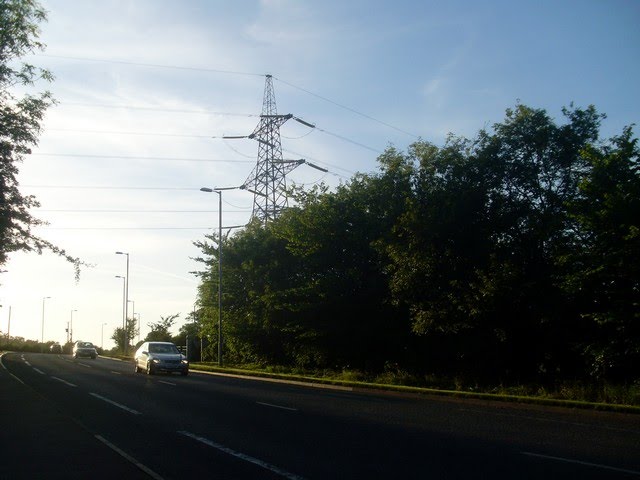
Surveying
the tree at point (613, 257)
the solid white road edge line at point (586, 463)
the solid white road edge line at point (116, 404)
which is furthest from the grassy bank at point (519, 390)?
the solid white road edge line at point (116, 404)

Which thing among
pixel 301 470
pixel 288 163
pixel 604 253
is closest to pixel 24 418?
pixel 301 470

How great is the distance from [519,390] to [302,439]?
516 inches

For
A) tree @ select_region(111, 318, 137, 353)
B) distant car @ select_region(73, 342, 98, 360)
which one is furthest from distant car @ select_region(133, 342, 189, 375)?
tree @ select_region(111, 318, 137, 353)

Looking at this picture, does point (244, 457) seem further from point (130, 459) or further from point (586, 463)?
point (586, 463)

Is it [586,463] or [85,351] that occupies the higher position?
[85,351]

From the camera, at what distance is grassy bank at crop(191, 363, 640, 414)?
19.1 m

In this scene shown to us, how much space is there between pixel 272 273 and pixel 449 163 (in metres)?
14.6

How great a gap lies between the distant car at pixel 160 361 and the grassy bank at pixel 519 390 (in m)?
4.89

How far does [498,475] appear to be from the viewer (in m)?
9.12

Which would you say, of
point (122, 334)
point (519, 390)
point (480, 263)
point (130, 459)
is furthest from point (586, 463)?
point (122, 334)

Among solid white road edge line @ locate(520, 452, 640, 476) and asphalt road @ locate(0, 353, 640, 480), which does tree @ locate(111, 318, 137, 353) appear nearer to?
asphalt road @ locate(0, 353, 640, 480)

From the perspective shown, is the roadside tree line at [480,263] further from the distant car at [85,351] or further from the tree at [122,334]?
the tree at [122,334]

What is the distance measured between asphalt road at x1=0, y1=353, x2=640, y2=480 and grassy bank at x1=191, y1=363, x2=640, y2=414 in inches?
26.0

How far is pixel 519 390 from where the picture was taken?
2330cm
